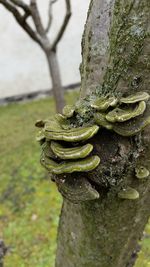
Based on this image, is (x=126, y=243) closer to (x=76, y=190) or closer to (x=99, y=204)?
(x=99, y=204)

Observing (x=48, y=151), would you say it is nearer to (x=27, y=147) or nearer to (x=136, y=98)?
(x=136, y=98)

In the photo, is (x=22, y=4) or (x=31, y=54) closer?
(x=22, y=4)

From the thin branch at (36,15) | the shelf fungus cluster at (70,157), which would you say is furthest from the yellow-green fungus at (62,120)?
the thin branch at (36,15)

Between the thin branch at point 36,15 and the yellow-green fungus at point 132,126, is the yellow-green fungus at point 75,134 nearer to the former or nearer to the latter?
the yellow-green fungus at point 132,126

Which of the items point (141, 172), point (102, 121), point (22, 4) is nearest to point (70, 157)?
point (102, 121)

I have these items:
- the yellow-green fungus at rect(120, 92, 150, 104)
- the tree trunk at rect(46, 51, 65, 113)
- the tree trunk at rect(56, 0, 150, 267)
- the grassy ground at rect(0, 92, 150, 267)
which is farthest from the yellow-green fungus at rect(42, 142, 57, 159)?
the tree trunk at rect(46, 51, 65, 113)

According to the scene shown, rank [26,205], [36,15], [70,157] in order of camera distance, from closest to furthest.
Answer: [70,157], [36,15], [26,205]
